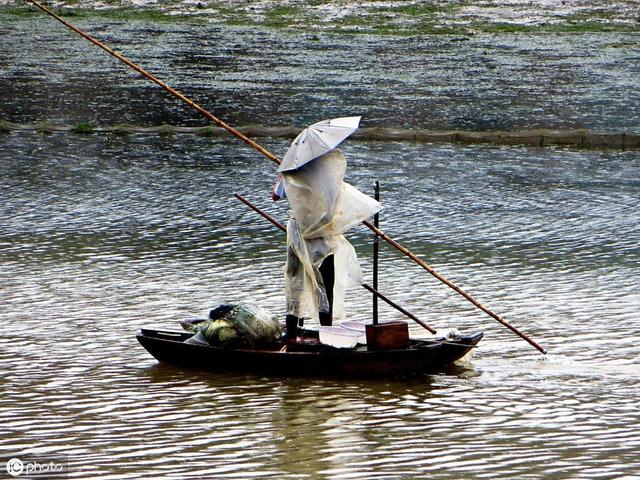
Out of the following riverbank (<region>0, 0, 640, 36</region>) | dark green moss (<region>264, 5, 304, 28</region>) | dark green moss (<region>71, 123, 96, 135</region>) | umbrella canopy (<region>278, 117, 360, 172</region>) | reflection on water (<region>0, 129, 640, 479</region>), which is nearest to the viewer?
reflection on water (<region>0, 129, 640, 479</region>)

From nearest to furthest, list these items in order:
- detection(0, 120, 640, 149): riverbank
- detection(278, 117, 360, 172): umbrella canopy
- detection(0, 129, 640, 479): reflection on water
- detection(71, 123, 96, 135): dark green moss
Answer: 1. detection(0, 129, 640, 479): reflection on water
2. detection(278, 117, 360, 172): umbrella canopy
3. detection(0, 120, 640, 149): riverbank
4. detection(71, 123, 96, 135): dark green moss

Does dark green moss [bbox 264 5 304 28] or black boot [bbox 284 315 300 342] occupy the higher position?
dark green moss [bbox 264 5 304 28]

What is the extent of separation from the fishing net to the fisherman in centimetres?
16

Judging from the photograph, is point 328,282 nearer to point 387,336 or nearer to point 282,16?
point 387,336

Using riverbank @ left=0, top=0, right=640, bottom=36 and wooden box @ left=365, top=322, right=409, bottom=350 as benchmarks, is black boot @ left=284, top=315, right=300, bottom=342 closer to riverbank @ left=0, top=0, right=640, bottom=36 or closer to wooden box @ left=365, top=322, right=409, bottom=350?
wooden box @ left=365, top=322, right=409, bottom=350

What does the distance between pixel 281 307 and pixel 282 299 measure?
0.79 ft

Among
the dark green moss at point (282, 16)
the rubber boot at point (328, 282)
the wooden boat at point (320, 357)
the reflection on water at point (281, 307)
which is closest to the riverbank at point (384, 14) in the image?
the dark green moss at point (282, 16)

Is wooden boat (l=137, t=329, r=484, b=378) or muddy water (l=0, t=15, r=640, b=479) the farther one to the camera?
wooden boat (l=137, t=329, r=484, b=378)

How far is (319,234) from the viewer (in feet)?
26.5

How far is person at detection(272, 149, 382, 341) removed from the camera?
8.03 meters

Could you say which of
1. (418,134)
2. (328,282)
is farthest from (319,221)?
(418,134)

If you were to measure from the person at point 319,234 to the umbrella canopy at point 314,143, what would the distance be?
57 mm

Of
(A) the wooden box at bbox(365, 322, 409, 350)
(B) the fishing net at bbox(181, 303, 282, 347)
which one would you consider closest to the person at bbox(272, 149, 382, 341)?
(B) the fishing net at bbox(181, 303, 282, 347)

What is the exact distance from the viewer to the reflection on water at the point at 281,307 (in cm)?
667
